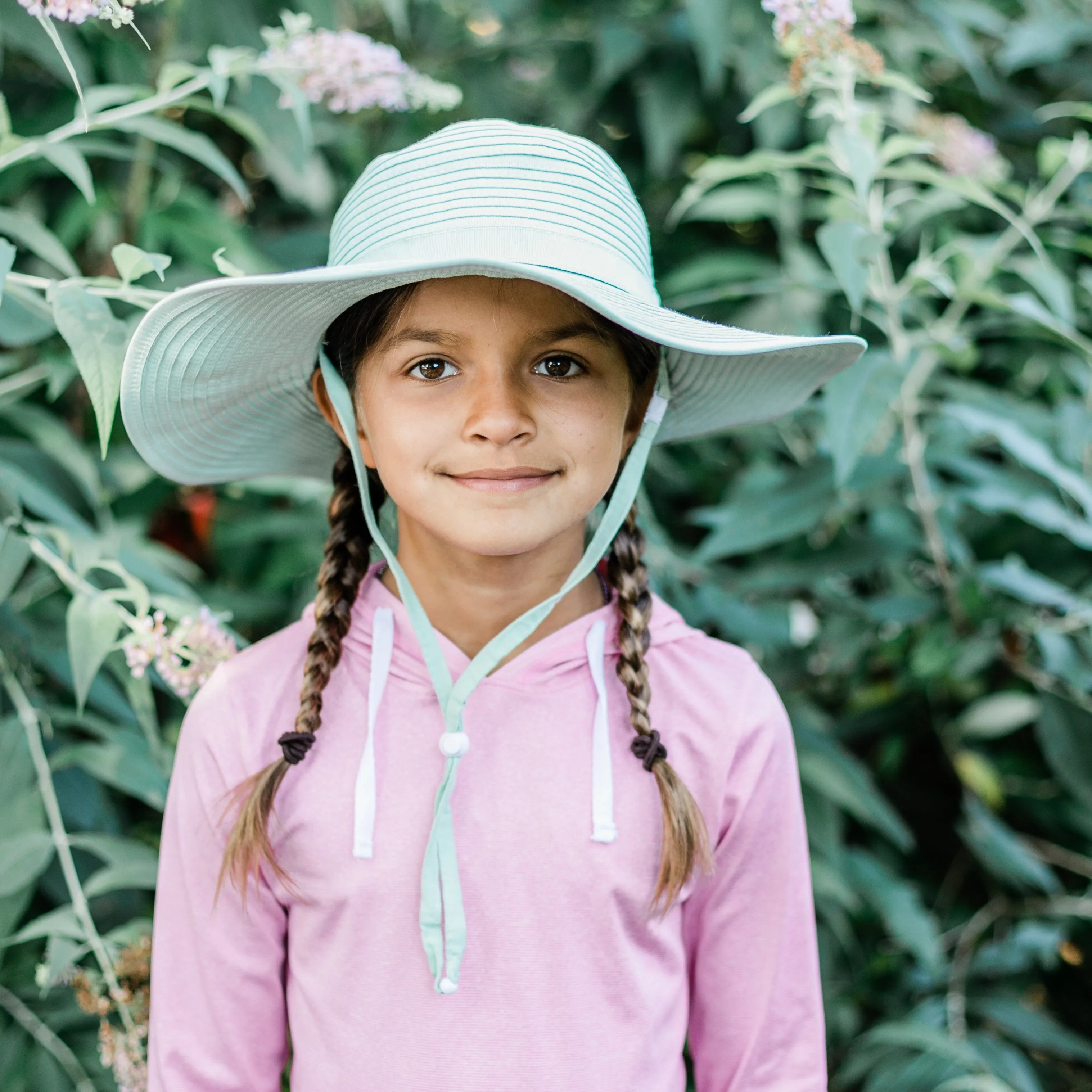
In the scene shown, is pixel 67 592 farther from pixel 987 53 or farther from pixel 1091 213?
pixel 987 53

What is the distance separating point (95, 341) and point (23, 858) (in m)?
0.55

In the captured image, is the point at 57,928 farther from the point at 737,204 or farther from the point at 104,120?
the point at 737,204

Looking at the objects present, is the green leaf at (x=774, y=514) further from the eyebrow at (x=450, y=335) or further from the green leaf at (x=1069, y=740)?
the eyebrow at (x=450, y=335)

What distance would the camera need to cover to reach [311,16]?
169cm

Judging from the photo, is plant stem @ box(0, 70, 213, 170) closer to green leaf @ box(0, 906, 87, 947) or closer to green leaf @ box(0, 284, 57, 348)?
green leaf @ box(0, 284, 57, 348)

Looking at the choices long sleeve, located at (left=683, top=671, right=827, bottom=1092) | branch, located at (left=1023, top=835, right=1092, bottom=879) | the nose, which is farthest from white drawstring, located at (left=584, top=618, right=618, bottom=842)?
branch, located at (left=1023, top=835, right=1092, bottom=879)

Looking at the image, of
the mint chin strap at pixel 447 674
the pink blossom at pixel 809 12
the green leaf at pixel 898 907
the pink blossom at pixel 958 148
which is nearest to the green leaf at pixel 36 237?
the mint chin strap at pixel 447 674

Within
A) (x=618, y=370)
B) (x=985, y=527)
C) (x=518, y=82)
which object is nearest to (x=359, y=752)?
(x=618, y=370)

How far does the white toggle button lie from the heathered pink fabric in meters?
0.05

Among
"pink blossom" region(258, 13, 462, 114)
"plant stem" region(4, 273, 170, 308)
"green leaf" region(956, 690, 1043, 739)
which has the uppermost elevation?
"pink blossom" region(258, 13, 462, 114)

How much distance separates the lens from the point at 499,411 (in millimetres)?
987

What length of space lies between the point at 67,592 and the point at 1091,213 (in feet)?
4.77

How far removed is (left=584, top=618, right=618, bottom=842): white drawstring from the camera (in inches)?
42.6

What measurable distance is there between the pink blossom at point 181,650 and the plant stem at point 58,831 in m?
0.18
